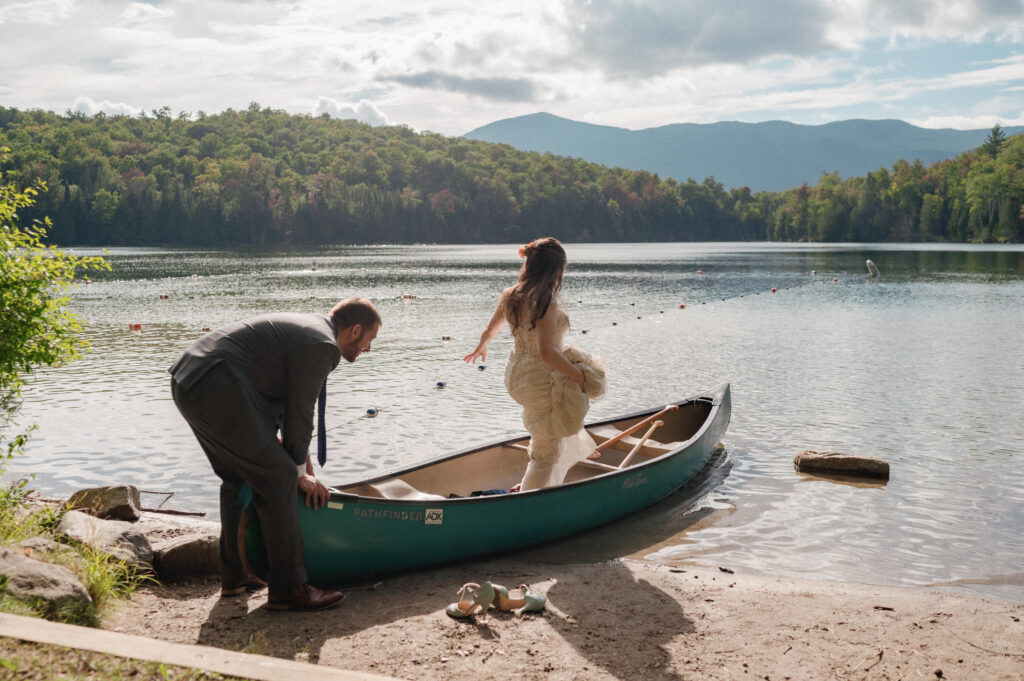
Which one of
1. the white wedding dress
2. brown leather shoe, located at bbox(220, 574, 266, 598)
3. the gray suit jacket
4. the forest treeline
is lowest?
brown leather shoe, located at bbox(220, 574, 266, 598)

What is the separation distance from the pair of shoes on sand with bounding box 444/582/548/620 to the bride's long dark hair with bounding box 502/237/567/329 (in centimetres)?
191

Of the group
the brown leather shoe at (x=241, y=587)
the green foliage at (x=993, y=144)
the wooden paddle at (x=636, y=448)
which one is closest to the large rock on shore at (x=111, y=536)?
the brown leather shoe at (x=241, y=587)

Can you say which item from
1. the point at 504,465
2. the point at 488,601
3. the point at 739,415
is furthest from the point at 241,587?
the point at 739,415

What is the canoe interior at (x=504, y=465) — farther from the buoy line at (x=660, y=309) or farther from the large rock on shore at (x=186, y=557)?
the large rock on shore at (x=186, y=557)

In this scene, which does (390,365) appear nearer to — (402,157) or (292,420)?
(292,420)

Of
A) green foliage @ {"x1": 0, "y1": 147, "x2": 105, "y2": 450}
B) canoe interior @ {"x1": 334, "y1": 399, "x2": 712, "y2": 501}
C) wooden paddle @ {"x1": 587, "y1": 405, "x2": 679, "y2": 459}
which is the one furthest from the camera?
wooden paddle @ {"x1": 587, "y1": 405, "x2": 679, "y2": 459}

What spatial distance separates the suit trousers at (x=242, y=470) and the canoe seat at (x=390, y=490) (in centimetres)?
122

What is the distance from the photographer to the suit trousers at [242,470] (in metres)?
4.58

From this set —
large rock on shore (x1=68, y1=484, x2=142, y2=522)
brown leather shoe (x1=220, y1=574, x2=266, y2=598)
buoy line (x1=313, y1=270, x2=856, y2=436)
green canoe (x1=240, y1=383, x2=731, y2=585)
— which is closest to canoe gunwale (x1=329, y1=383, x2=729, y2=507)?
green canoe (x1=240, y1=383, x2=731, y2=585)

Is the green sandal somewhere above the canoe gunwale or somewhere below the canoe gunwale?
below

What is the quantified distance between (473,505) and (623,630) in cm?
154

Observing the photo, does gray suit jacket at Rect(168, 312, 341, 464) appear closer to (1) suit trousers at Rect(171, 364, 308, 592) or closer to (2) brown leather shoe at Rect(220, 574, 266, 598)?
(1) suit trousers at Rect(171, 364, 308, 592)

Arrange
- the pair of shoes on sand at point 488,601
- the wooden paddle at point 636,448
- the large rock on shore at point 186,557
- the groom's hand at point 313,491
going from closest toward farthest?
the groom's hand at point 313,491
the pair of shoes on sand at point 488,601
the large rock on shore at point 186,557
the wooden paddle at point 636,448

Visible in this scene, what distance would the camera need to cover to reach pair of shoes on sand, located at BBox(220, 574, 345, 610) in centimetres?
514
